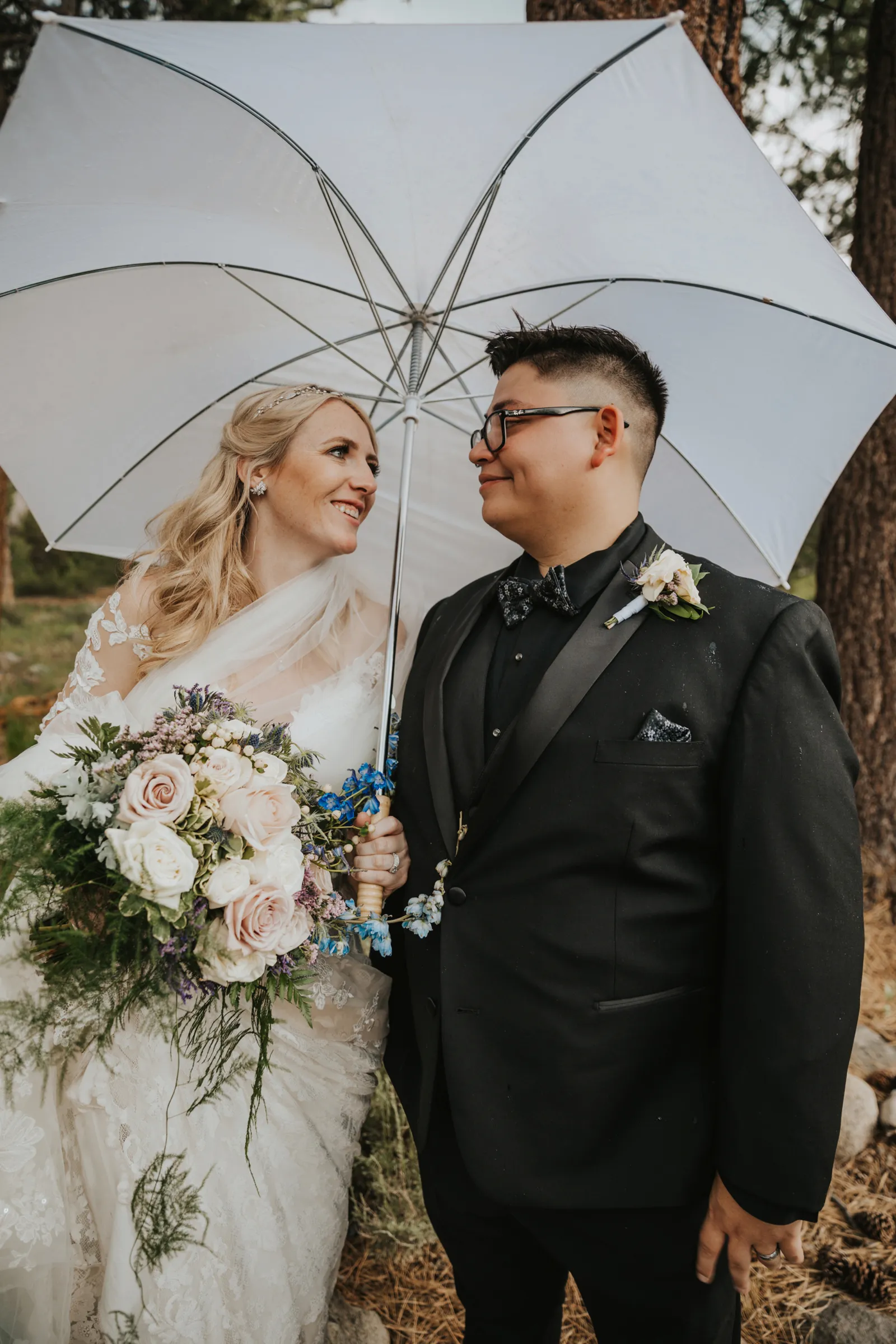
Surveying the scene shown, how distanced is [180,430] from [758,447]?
6.34 ft

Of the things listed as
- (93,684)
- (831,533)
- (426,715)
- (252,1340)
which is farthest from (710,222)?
(831,533)

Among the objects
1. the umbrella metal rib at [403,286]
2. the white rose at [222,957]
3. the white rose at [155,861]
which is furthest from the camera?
the umbrella metal rib at [403,286]

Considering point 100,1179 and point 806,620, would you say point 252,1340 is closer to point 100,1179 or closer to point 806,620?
point 100,1179

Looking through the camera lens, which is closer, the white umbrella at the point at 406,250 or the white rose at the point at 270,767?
the white rose at the point at 270,767

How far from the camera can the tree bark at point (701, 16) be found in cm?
349

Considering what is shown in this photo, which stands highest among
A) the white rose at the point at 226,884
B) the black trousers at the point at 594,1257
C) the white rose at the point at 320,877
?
the white rose at the point at 226,884

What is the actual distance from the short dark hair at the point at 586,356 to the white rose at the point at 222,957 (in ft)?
4.98

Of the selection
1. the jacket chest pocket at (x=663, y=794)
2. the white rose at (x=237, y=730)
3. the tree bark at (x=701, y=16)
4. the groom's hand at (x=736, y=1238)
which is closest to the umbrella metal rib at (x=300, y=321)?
the white rose at (x=237, y=730)

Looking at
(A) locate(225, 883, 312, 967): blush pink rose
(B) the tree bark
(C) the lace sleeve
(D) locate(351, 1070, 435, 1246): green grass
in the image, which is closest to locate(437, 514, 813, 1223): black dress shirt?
(A) locate(225, 883, 312, 967): blush pink rose

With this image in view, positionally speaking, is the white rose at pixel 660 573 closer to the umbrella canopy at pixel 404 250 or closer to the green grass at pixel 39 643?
the umbrella canopy at pixel 404 250

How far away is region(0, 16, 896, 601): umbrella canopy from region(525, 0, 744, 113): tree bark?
5.41 feet

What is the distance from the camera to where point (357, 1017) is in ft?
8.13

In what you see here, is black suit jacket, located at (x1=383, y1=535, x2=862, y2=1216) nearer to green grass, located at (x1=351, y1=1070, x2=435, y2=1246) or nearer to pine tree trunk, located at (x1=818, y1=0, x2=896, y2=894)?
green grass, located at (x1=351, y1=1070, x2=435, y2=1246)

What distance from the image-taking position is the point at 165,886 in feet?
5.46
